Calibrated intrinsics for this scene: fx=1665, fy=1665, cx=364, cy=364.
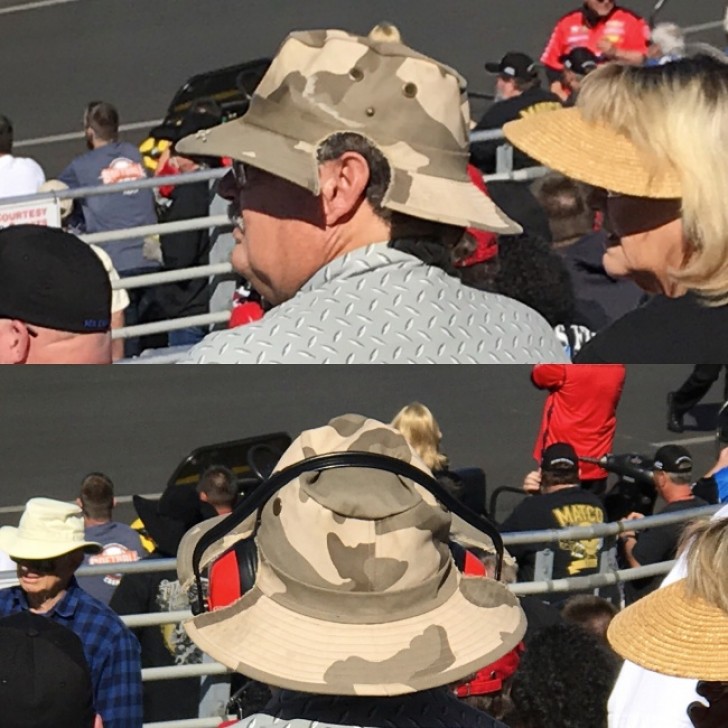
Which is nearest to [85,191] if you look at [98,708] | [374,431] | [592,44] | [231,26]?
[98,708]

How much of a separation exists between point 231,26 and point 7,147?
253 inches

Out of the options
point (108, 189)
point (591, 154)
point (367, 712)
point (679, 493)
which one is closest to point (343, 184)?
point (591, 154)

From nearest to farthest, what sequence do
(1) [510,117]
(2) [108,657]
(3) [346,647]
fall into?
(3) [346,647]
(2) [108,657]
(1) [510,117]

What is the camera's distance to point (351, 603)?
2.25 m

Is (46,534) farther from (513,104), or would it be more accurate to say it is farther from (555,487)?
(513,104)

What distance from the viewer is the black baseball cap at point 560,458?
7367 millimetres

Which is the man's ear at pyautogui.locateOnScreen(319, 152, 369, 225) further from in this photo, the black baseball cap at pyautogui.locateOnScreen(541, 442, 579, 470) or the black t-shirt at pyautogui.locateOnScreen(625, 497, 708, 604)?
the black baseball cap at pyautogui.locateOnScreen(541, 442, 579, 470)

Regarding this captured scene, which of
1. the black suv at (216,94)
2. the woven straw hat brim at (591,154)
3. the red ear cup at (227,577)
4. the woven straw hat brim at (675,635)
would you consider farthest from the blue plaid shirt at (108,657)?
the black suv at (216,94)

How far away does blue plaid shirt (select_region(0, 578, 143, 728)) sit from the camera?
4.59 metres

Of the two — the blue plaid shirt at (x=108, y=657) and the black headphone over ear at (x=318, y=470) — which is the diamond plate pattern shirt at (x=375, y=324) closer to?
the black headphone over ear at (x=318, y=470)

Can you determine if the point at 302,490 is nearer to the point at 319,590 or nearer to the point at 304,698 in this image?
the point at 319,590

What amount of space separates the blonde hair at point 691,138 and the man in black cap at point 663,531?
2.69 meters

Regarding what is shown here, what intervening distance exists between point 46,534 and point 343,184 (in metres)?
2.58

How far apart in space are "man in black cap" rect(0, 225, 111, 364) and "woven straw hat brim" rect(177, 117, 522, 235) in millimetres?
810
